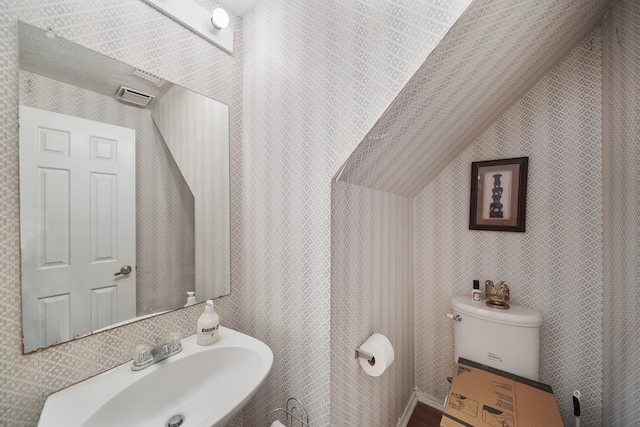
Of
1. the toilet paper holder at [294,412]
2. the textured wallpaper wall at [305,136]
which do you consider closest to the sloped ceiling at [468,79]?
the textured wallpaper wall at [305,136]

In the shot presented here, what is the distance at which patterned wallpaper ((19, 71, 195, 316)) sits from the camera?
2.57ft

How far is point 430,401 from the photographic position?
162cm

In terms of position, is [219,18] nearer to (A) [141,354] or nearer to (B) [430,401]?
(A) [141,354]

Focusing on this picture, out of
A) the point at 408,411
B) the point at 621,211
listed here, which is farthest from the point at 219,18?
the point at 408,411

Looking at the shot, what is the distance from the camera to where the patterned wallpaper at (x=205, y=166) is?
975 mm

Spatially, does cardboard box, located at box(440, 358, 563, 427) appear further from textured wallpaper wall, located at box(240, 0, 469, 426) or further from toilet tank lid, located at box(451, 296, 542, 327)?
textured wallpaper wall, located at box(240, 0, 469, 426)

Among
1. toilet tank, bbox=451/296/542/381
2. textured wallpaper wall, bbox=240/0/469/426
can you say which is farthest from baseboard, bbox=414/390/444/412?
textured wallpaper wall, bbox=240/0/469/426

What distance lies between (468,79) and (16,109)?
56.8 inches

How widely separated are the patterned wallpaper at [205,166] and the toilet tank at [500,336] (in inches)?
51.2

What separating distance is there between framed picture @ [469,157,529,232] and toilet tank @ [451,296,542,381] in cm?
45

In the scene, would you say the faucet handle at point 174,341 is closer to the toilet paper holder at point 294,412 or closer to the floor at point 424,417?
the toilet paper holder at point 294,412

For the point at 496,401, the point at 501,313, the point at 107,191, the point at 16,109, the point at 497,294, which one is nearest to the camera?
the point at 16,109

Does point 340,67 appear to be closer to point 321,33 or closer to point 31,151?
point 321,33

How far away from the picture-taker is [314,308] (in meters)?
0.94
